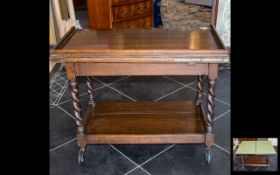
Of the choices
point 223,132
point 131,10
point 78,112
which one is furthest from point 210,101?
point 131,10

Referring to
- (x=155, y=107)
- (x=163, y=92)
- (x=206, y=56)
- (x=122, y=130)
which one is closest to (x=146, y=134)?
(x=122, y=130)

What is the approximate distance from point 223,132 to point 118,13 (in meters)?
2.04

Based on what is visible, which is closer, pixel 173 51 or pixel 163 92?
pixel 173 51

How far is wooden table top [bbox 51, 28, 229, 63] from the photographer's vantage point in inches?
69.3

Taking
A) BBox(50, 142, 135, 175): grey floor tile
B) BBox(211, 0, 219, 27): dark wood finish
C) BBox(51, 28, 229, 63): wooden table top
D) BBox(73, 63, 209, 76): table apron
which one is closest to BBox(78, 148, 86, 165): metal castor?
BBox(50, 142, 135, 175): grey floor tile

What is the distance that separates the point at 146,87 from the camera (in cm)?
332

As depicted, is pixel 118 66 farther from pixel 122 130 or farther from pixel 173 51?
pixel 122 130

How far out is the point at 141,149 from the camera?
7.77 ft

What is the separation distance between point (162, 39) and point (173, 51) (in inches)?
12.6
